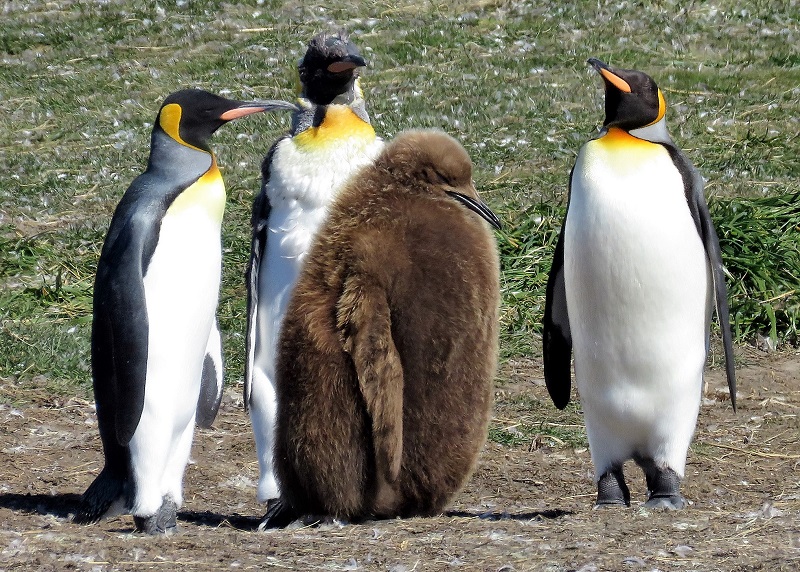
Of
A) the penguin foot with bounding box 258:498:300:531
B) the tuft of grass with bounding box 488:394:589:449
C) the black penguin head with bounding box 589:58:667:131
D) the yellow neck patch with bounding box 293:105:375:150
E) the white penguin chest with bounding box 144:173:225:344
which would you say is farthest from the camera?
the tuft of grass with bounding box 488:394:589:449

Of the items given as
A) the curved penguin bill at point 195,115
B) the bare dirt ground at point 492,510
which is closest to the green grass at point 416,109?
the bare dirt ground at point 492,510

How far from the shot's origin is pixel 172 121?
174 inches

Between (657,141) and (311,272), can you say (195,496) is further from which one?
(657,141)

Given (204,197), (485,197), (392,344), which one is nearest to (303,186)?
(204,197)

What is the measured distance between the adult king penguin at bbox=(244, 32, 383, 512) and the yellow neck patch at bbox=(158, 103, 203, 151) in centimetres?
43

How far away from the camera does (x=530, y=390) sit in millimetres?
6543

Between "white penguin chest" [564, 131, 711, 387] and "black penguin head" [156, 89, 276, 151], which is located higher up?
"black penguin head" [156, 89, 276, 151]

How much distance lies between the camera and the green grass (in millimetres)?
7566

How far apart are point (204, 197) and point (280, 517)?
108 cm

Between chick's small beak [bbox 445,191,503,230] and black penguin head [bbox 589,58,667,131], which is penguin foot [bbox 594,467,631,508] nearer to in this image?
chick's small beak [bbox 445,191,503,230]

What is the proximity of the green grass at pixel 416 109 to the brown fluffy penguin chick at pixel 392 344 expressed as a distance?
8.85ft

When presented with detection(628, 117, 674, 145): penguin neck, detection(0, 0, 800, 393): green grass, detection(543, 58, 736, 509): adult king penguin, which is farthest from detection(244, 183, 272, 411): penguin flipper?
detection(0, 0, 800, 393): green grass

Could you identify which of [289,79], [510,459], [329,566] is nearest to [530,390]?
[510,459]

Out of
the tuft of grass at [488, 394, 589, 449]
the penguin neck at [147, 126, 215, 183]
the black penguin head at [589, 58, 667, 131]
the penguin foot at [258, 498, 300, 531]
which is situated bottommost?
the tuft of grass at [488, 394, 589, 449]
